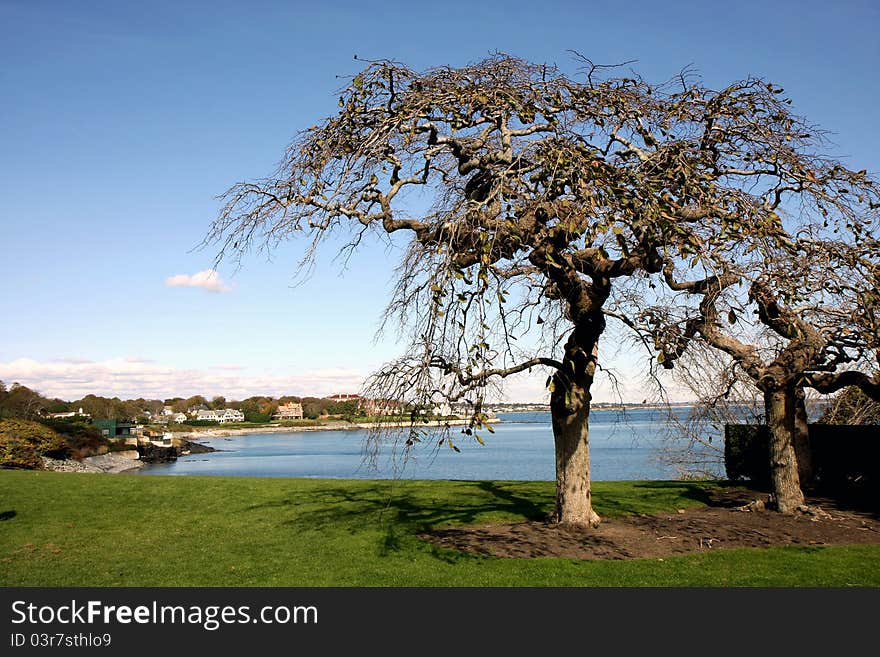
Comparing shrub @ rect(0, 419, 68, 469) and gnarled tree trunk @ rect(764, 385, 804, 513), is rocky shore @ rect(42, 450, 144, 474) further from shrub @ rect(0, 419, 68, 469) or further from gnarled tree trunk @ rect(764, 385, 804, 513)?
gnarled tree trunk @ rect(764, 385, 804, 513)

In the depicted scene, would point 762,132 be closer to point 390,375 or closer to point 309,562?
point 390,375

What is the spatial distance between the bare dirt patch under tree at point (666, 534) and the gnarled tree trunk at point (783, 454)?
0.29 m

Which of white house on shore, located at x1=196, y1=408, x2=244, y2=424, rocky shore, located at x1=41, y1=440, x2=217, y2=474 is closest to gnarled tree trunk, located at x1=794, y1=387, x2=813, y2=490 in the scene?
rocky shore, located at x1=41, y1=440, x2=217, y2=474

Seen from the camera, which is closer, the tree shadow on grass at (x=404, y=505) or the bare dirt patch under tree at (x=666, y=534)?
the bare dirt patch under tree at (x=666, y=534)

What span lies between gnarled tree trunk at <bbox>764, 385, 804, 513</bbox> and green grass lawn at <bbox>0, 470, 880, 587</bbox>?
186 cm

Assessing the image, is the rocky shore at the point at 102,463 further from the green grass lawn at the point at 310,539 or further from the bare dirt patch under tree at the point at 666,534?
the bare dirt patch under tree at the point at 666,534

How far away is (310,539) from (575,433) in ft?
14.5

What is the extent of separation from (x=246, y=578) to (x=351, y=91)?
21.0 feet

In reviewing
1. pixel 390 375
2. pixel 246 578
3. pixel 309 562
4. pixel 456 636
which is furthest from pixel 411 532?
pixel 456 636

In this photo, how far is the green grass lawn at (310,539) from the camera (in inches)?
311

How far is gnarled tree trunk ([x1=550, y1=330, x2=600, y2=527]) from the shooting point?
10.2 meters

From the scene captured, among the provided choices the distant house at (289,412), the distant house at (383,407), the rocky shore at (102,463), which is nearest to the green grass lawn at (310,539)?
the distant house at (383,407)

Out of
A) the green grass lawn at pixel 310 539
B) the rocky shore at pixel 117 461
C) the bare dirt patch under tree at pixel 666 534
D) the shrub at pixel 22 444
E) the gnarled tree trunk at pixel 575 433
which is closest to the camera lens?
the green grass lawn at pixel 310 539

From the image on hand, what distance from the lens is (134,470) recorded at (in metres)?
40.4
